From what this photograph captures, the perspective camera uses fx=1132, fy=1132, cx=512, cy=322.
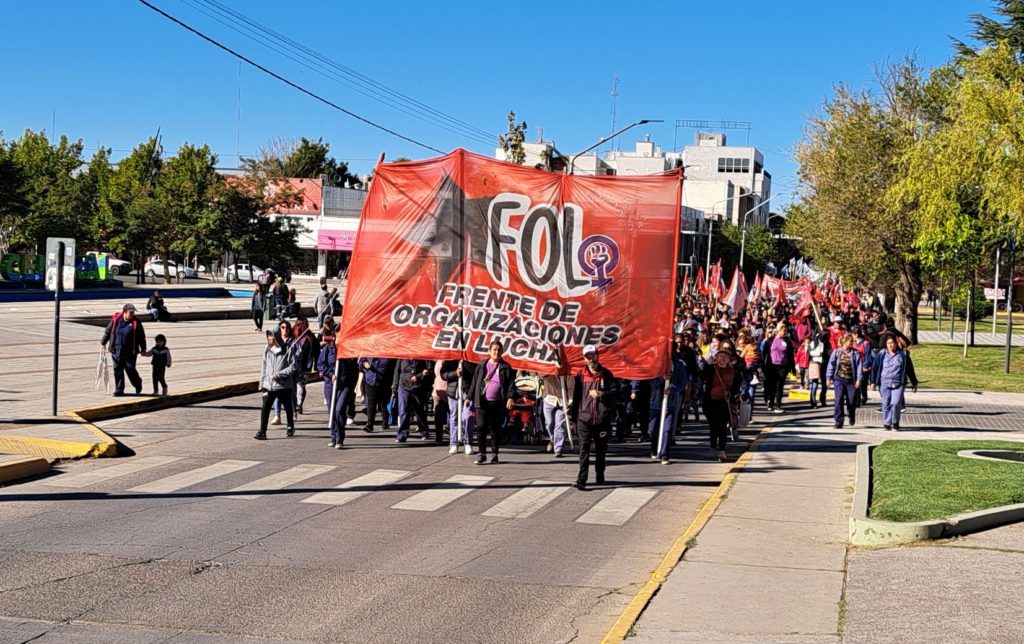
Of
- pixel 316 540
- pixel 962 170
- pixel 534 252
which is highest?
pixel 962 170

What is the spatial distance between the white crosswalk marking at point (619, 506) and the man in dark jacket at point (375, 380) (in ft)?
16.4

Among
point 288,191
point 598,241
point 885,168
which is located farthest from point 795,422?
point 288,191

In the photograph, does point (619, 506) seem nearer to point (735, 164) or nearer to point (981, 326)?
point (981, 326)

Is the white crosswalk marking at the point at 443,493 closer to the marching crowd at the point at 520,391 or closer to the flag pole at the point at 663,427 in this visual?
the marching crowd at the point at 520,391

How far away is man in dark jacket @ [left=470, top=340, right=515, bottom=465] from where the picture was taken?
15336mm

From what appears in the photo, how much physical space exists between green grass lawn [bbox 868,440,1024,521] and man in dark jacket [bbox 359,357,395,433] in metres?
7.39

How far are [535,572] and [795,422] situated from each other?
13.3 metres

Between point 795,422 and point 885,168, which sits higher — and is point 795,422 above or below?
below

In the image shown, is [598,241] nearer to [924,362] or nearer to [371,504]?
[371,504]

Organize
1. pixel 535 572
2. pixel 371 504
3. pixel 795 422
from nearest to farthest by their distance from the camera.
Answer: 1. pixel 535 572
2. pixel 371 504
3. pixel 795 422

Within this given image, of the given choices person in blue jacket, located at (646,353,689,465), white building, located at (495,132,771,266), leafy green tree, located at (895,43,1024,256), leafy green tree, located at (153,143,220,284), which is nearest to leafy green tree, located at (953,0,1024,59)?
leafy green tree, located at (895,43,1024,256)

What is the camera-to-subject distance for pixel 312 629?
7.70m

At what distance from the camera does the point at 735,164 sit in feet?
467

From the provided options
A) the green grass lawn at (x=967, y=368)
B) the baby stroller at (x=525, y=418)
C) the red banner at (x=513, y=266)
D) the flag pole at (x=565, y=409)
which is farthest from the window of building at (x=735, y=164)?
the red banner at (x=513, y=266)
